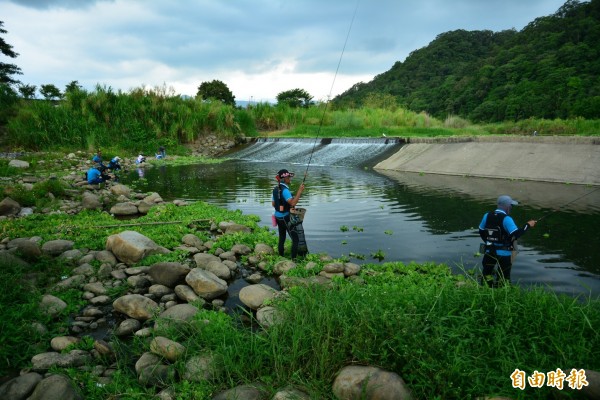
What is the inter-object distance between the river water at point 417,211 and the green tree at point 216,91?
3913 centimetres

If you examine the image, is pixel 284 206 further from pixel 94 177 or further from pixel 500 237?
pixel 94 177

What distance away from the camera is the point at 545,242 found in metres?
8.96

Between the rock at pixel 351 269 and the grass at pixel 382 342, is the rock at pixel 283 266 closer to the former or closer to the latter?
the rock at pixel 351 269

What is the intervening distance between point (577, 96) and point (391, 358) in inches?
1905

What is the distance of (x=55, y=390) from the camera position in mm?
3684

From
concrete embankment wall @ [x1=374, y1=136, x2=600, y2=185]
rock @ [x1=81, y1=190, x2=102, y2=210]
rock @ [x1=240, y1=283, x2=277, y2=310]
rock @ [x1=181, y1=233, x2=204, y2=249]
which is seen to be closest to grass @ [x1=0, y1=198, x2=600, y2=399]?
rock @ [x1=240, y1=283, x2=277, y2=310]

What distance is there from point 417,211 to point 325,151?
1708 centimetres

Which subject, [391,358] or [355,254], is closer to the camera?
[391,358]

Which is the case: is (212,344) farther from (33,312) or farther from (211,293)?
(33,312)

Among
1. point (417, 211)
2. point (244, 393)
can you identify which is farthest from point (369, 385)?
point (417, 211)

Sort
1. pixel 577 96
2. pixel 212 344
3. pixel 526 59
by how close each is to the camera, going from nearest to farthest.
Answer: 1. pixel 212 344
2. pixel 577 96
3. pixel 526 59

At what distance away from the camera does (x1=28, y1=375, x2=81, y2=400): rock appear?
3643 mm

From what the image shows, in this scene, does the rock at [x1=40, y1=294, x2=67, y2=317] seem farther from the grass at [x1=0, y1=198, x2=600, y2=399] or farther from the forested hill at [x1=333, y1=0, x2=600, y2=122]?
the forested hill at [x1=333, y1=0, x2=600, y2=122]

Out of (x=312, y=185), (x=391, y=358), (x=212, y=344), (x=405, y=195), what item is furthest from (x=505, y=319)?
(x=312, y=185)
